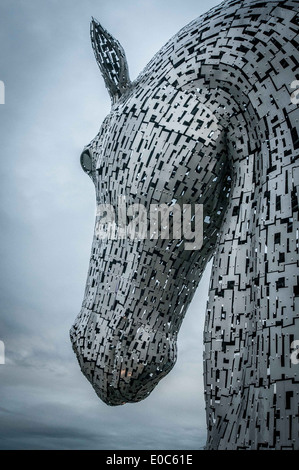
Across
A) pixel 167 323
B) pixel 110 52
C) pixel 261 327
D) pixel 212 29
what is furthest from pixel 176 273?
pixel 110 52

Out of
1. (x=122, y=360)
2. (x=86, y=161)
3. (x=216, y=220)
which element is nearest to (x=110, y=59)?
(x=86, y=161)

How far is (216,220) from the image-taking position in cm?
157

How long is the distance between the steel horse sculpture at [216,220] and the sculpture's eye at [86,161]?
43 mm

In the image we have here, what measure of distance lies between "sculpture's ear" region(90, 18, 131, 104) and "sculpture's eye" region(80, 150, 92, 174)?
21cm

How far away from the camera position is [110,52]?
1.84m

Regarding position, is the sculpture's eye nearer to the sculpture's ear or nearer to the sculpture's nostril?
the sculpture's ear

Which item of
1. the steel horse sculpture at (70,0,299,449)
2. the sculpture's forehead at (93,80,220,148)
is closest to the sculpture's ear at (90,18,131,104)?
the steel horse sculpture at (70,0,299,449)

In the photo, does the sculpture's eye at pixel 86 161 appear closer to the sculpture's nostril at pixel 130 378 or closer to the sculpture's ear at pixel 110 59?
the sculpture's ear at pixel 110 59

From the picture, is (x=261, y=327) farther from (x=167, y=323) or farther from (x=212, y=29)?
(x=212, y=29)

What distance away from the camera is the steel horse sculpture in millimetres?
1177

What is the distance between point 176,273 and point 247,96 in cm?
54

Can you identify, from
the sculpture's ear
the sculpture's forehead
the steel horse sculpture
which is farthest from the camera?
the sculpture's ear

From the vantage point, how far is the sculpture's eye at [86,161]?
1.87 meters

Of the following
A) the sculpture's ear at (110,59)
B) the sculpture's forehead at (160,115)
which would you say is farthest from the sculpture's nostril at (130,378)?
the sculpture's ear at (110,59)
